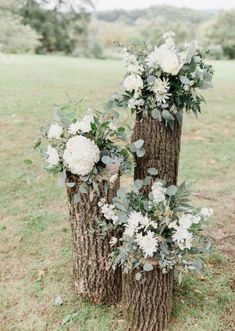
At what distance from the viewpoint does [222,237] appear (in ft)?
11.0

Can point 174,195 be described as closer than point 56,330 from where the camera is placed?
Yes

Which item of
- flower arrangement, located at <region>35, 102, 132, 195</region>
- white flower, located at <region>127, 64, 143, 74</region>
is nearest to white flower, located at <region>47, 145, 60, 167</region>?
flower arrangement, located at <region>35, 102, 132, 195</region>

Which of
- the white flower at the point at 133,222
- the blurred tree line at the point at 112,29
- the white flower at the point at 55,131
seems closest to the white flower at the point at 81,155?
the white flower at the point at 55,131

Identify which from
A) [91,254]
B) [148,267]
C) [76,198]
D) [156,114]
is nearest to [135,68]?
[156,114]

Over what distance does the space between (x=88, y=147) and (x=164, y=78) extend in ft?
1.64

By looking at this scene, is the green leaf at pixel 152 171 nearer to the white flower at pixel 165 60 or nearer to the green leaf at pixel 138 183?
the green leaf at pixel 138 183

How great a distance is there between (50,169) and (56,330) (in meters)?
0.93

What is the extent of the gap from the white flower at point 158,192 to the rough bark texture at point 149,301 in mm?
338

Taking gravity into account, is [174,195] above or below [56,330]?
above

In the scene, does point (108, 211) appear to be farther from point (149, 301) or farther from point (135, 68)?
point (135, 68)

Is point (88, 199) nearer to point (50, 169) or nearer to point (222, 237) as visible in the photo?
point (50, 169)

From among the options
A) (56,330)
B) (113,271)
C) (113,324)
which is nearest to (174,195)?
(113,271)

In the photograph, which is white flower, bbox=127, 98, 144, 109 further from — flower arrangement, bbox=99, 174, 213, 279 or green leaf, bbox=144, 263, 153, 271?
green leaf, bbox=144, 263, 153, 271

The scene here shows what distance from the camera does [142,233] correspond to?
215cm
